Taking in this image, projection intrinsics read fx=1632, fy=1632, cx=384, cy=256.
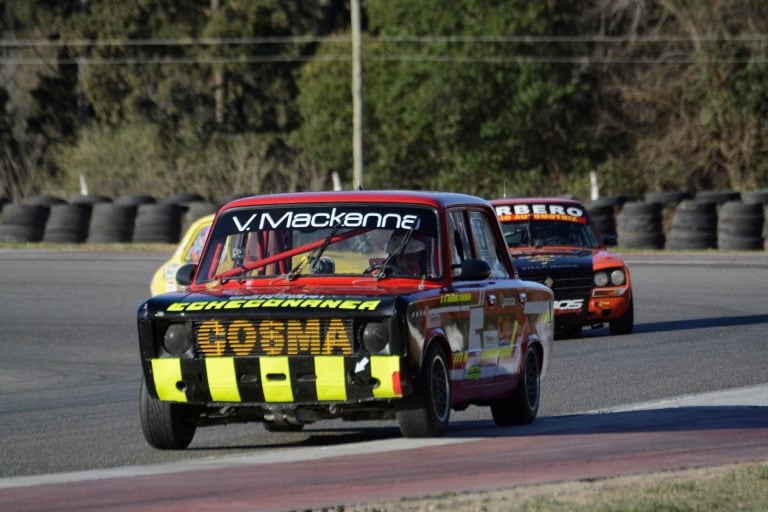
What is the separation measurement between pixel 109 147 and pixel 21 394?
136 feet

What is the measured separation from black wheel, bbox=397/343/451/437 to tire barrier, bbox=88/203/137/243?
28793 millimetres

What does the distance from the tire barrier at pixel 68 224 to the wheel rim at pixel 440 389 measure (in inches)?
1156

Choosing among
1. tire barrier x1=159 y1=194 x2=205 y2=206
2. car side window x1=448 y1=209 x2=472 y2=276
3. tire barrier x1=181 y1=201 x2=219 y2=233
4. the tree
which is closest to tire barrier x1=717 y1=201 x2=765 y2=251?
tire barrier x1=181 y1=201 x2=219 y2=233

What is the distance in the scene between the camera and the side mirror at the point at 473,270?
32.1 feet

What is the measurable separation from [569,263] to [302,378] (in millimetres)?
9082

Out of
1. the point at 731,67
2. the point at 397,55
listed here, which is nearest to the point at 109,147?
the point at 397,55

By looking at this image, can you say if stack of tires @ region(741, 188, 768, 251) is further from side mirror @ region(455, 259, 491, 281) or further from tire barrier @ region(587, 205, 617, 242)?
side mirror @ region(455, 259, 491, 281)

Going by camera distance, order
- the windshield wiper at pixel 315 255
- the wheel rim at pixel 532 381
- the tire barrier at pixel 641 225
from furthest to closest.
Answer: the tire barrier at pixel 641 225 → the wheel rim at pixel 532 381 → the windshield wiper at pixel 315 255

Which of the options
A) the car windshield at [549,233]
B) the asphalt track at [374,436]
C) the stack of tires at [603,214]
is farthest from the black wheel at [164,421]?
the stack of tires at [603,214]

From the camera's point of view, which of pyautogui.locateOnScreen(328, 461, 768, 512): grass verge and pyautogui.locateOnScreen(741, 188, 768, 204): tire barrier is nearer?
pyautogui.locateOnScreen(328, 461, 768, 512): grass verge

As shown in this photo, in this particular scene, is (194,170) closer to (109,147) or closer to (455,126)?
(109,147)

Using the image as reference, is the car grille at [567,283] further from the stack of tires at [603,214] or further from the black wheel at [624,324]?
the stack of tires at [603,214]

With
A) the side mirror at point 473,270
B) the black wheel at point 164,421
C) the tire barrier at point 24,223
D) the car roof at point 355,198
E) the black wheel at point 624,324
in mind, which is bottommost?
the tire barrier at point 24,223

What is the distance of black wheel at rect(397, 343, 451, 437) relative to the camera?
9078 mm
